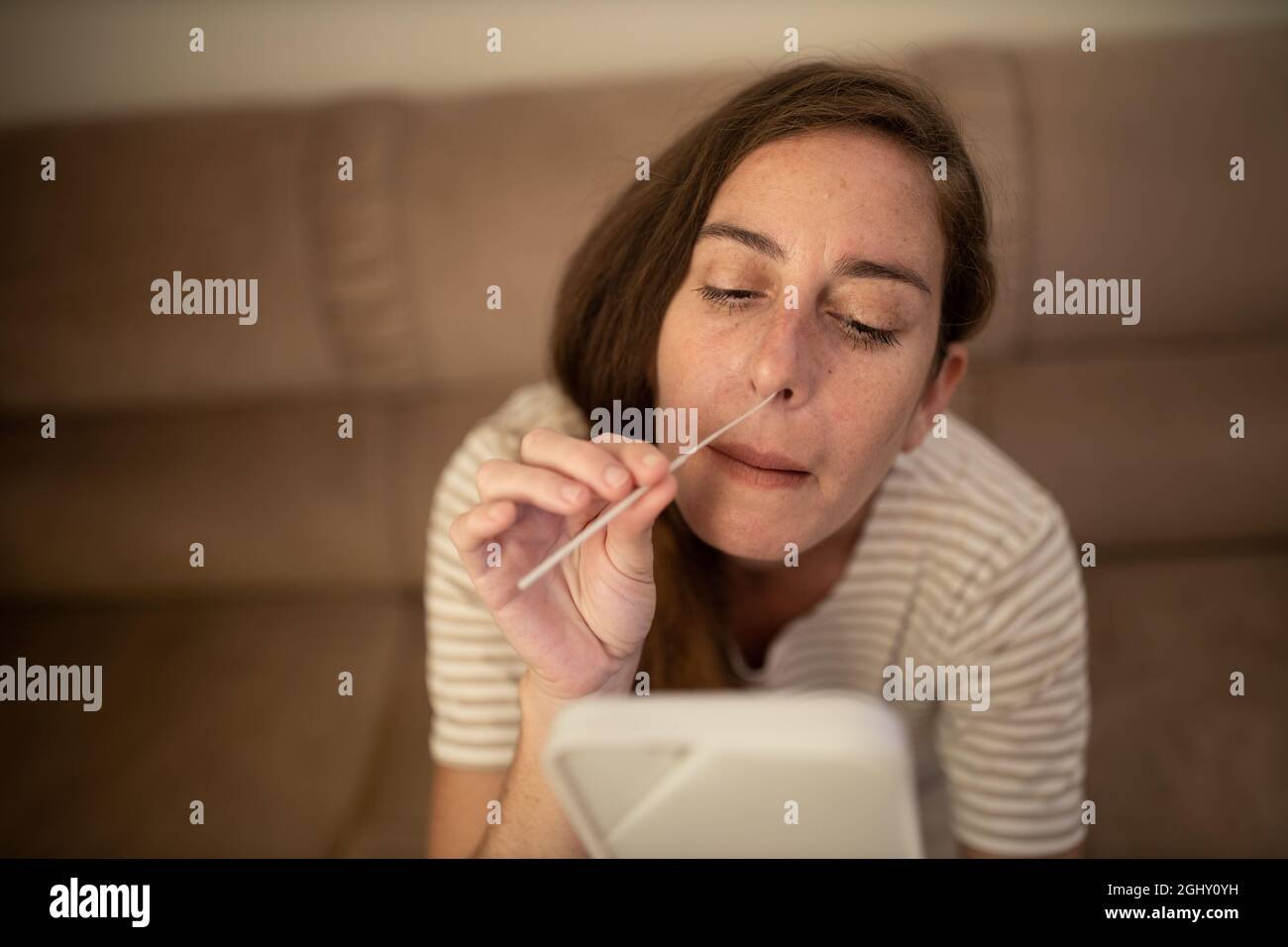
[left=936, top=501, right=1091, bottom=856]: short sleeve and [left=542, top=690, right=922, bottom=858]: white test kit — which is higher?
[left=542, top=690, right=922, bottom=858]: white test kit

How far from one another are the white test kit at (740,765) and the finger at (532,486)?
160 mm

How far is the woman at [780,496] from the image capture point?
730mm

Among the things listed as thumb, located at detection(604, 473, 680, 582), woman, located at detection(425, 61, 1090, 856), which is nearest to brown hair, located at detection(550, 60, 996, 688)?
woman, located at detection(425, 61, 1090, 856)

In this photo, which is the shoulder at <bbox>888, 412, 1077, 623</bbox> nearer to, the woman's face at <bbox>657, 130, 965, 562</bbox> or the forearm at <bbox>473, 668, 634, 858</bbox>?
the woman's face at <bbox>657, 130, 965, 562</bbox>

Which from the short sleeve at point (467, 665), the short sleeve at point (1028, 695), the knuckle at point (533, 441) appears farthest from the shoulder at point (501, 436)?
the short sleeve at point (1028, 695)

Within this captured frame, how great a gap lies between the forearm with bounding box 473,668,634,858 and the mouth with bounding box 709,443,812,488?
182mm

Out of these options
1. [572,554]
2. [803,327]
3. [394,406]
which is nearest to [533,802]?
[572,554]

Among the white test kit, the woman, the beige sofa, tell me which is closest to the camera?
the white test kit

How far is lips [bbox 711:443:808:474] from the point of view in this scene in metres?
0.78

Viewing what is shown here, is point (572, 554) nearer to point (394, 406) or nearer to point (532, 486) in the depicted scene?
point (532, 486)

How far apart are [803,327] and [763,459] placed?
11 cm

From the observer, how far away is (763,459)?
78 cm

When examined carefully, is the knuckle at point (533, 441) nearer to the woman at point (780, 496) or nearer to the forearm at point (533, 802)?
the woman at point (780, 496)

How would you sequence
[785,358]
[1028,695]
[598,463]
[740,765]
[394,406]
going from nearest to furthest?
[740,765] → [598,463] → [785,358] → [1028,695] → [394,406]
